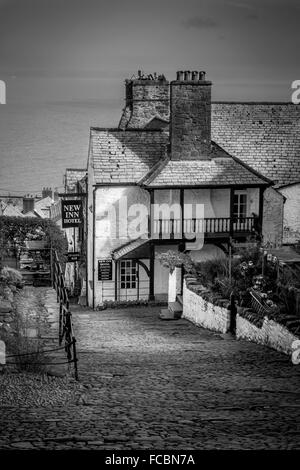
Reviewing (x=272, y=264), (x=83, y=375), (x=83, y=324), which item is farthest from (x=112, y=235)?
(x=83, y=375)

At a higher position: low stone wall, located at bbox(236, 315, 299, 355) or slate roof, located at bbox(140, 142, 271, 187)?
slate roof, located at bbox(140, 142, 271, 187)

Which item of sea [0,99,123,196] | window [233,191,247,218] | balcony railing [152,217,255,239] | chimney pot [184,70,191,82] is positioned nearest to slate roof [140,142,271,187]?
window [233,191,247,218]

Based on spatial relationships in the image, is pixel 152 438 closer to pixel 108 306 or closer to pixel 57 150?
pixel 108 306

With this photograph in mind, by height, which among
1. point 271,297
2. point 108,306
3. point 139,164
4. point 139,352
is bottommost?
point 108,306

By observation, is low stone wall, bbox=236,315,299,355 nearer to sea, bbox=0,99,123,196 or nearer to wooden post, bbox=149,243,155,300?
wooden post, bbox=149,243,155,300

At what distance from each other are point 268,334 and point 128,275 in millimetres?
14220

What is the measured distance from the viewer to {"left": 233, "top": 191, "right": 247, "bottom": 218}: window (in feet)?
91.4

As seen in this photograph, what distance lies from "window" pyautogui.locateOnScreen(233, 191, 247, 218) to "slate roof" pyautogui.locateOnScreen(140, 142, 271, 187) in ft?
2.89

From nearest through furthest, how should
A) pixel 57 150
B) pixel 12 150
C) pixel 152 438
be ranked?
pixel 152 438
pixel 12 150
pixel 57 150

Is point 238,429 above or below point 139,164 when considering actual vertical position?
below

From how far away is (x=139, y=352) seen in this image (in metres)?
13.7

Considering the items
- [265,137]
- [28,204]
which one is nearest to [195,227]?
[265,137]
